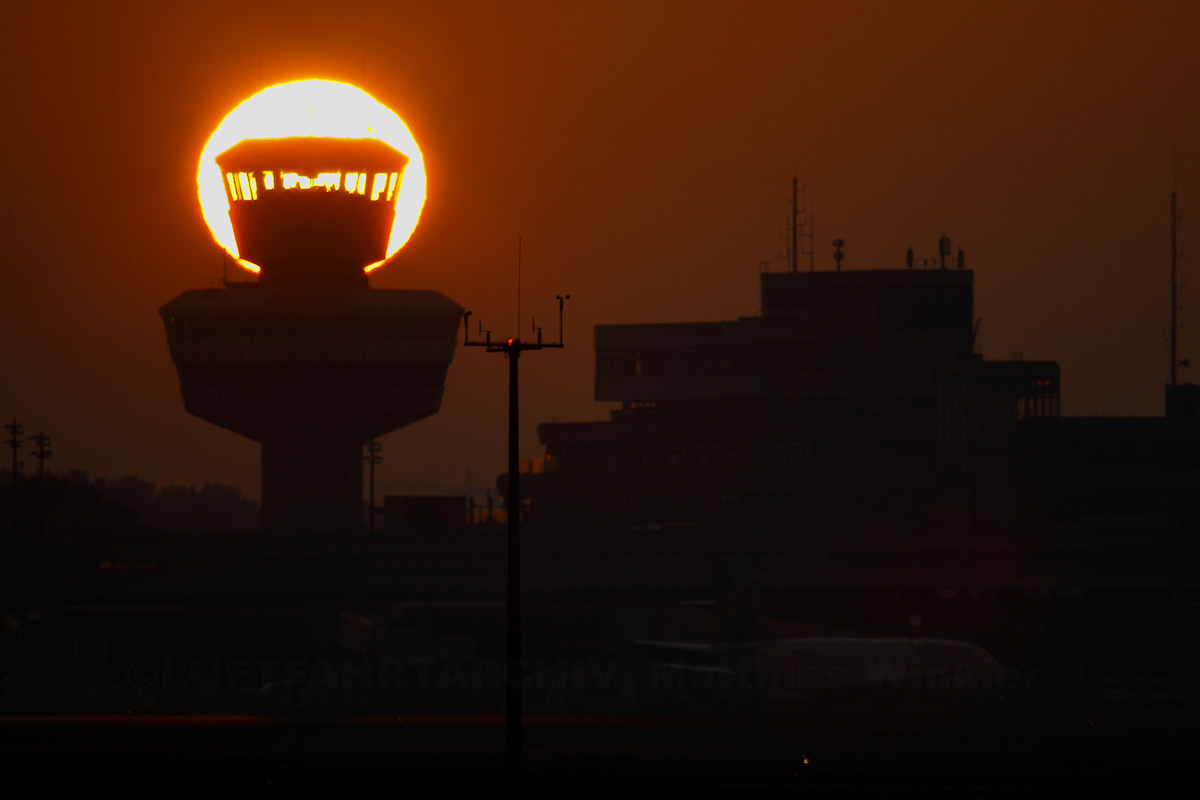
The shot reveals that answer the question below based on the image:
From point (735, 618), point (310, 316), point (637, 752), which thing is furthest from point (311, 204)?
point (637, 752)

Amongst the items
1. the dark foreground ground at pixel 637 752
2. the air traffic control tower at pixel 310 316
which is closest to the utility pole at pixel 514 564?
the dark foreground ground at pixel 637 752

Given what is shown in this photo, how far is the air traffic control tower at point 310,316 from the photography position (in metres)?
182

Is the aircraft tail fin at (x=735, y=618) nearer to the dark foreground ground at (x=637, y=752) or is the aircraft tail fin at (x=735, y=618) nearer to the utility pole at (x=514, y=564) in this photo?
the dark foreground ground at (x=637, y=752)

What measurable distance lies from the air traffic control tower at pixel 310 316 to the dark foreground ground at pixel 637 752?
4199 inches

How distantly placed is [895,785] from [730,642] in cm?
4267

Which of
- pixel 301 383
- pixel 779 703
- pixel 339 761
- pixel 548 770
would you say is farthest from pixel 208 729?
pixel 301 383

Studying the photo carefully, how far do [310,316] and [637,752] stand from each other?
12798 cm

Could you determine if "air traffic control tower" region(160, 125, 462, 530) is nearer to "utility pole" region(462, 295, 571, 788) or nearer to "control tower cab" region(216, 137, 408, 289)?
"control tower cab" region(216, 137, 408, 289)

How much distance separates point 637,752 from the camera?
61250 mm

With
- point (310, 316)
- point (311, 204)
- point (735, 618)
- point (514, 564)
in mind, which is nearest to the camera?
point (514, 564)

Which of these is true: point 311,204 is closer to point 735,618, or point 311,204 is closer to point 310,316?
point 310,316

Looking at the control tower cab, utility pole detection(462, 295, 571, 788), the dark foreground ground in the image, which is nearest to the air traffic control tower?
the control tower cab

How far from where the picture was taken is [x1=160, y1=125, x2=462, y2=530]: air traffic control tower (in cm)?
18250

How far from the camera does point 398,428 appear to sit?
191 metres
